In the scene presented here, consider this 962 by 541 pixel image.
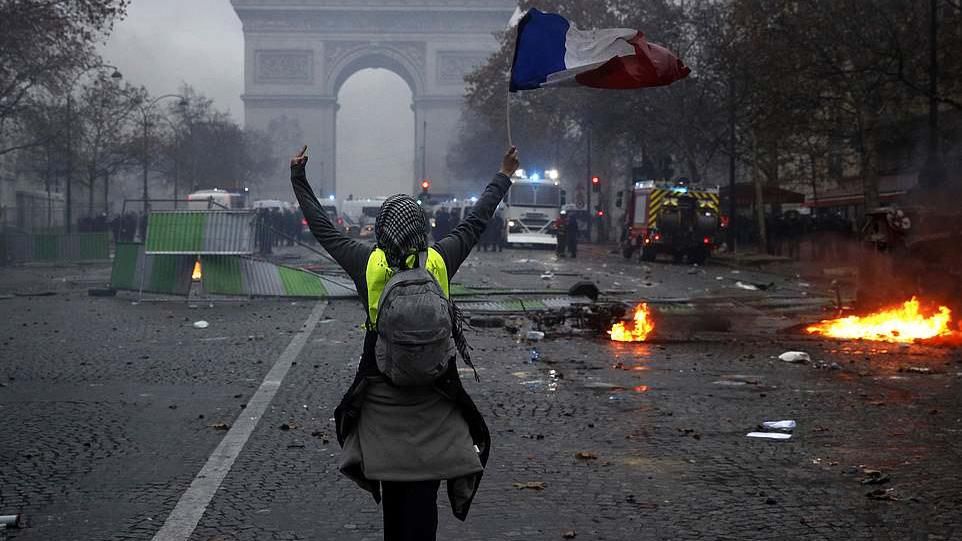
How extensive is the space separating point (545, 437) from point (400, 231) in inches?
160

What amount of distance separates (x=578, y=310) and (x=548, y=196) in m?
34.7

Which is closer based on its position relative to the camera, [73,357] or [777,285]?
[73,357]

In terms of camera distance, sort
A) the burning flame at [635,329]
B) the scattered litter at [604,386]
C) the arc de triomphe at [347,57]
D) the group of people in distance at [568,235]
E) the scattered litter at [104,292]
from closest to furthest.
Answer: the scattered litter at [604,386] → the burning flame at [635,329] → the scattered litter at [104,292] → the group of people in distance at [568,235] → the arc de triomphe at [347,57]

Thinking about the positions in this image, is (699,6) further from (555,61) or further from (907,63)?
(555,61)

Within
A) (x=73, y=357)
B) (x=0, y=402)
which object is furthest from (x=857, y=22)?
(x=0, y=402)

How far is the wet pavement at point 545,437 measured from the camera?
5883 millimetres

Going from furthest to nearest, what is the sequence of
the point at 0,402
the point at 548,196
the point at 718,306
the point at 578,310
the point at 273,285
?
the point at 548,196, the point at 273,285, the point at 718,306, the point at 578,310, the point at 0,402

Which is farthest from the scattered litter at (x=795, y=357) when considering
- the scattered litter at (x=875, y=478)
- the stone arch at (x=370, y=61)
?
the stone arch at (x=370, y=61)

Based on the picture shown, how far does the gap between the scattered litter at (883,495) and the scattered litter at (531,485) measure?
4.96 ft

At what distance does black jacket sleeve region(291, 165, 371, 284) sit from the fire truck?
3448 cm

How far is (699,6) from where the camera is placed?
53531mm

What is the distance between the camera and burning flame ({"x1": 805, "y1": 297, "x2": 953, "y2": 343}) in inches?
571

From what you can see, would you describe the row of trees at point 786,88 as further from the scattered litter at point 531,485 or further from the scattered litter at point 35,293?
the scattered litter at point 531,485

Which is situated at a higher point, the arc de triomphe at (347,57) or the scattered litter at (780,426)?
the arc de triomphe at (347,57)
